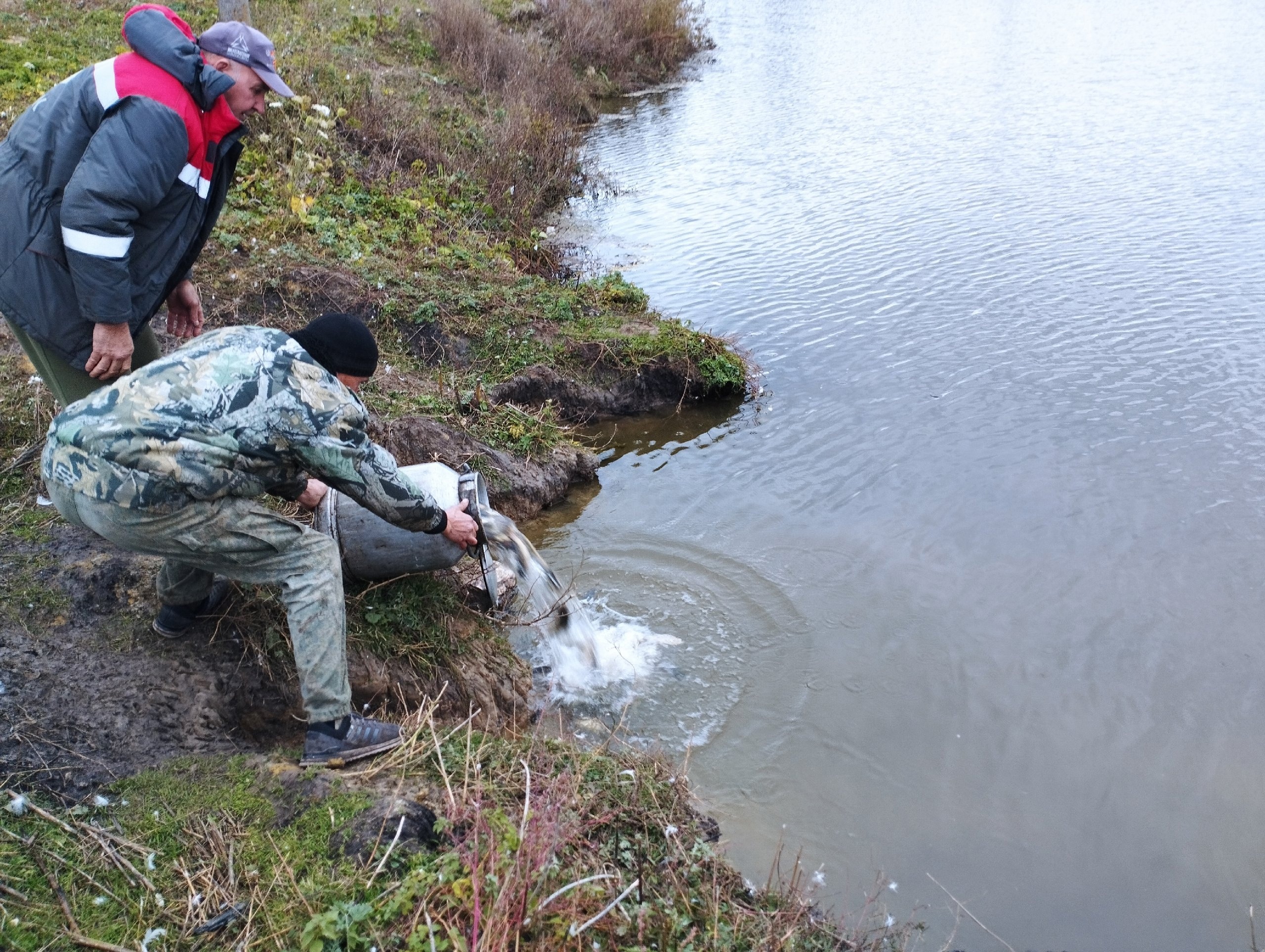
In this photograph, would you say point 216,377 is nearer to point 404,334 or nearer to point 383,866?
point 383,866

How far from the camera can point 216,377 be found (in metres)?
3.24

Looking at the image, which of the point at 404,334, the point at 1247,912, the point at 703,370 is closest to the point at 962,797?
the point at 1247,912

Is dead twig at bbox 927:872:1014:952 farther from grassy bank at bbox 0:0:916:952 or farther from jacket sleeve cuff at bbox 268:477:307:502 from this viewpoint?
jacket sleeve cuff at bbox 268:477:307:502

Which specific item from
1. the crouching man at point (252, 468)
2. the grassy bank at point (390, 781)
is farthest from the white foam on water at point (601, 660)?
the crouching man at point (252, 468)

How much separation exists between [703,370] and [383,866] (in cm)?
597

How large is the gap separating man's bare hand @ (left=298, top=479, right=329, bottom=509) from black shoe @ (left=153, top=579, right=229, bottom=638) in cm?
52

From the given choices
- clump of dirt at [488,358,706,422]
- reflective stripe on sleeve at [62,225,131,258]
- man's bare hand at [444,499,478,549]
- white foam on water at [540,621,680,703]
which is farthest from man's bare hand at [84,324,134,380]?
clump of dirt at [488,358,706,422]

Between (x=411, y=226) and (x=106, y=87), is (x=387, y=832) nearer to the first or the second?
(x=106, y=87)

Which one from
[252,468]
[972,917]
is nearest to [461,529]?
[252,468]

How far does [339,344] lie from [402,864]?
1.81m

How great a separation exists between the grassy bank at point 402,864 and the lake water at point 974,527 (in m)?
1.01

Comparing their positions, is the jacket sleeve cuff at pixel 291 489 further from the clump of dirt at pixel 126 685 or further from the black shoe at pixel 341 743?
the black shoe at pixel 341 743

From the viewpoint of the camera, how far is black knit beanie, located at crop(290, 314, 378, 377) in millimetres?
3518

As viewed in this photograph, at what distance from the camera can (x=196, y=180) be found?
3.80 metres
